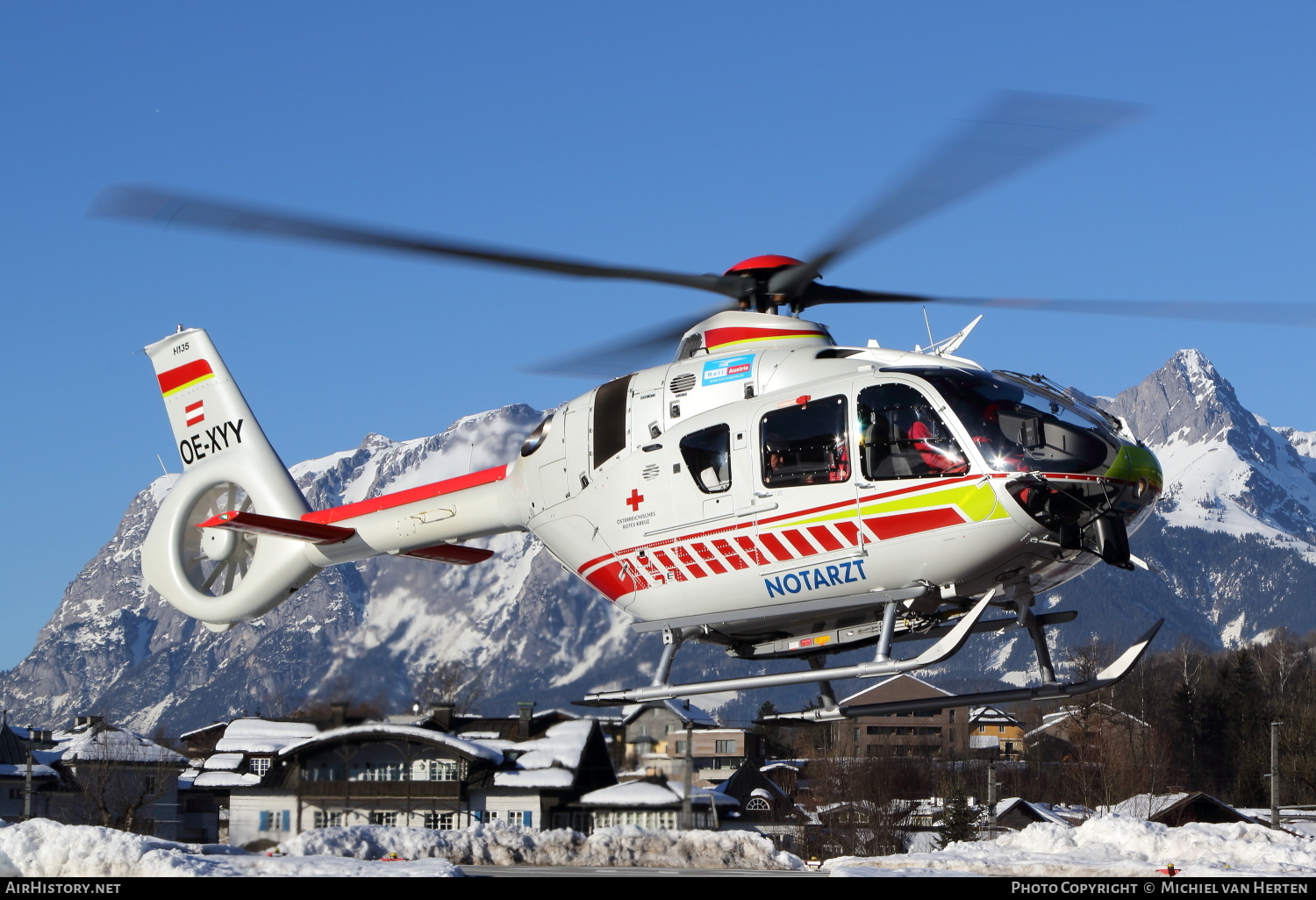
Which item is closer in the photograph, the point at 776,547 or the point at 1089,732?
the point at 776,547

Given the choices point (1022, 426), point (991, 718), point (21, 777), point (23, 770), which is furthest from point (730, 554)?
point (991, 718)

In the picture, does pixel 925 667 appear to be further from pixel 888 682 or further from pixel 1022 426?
pixel 888 682

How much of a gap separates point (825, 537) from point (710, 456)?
1.87 m

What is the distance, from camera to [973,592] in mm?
16609

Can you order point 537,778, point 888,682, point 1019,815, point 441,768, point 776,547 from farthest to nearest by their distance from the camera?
point 888,682, point 1019,815, point 441,768, point 537,778, point 776,547

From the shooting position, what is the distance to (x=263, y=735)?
2157 inches

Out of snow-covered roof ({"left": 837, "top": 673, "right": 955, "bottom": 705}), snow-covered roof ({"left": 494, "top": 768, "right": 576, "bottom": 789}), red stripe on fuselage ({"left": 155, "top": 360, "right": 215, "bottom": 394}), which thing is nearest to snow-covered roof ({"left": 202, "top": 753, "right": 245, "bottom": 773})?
snow-covered roof ({"left": 494, "top": 768, "right": 576, "bottom": 789})

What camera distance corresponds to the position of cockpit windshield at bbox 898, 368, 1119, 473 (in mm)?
15555

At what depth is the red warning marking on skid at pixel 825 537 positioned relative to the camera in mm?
16469

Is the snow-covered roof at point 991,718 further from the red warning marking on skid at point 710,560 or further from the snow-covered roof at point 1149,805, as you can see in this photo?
the red warning marking on skid at point 710,560

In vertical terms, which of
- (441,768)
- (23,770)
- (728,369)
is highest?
(728,369)

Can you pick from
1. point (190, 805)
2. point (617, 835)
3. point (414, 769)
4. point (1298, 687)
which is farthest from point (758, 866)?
point (1298, 687)

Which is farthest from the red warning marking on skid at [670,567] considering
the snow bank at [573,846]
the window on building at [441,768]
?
the window on building at [441,768]

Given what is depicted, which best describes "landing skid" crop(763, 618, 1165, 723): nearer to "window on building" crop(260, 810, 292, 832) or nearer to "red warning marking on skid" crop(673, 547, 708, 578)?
"red warning marking on skid" crop(673, 547, 708, 578)
